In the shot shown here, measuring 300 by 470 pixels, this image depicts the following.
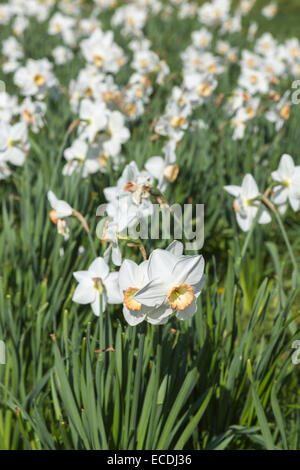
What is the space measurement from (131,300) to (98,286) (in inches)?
11.1

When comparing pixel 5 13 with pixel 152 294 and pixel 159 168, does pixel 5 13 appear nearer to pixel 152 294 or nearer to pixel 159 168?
pixel 159 168

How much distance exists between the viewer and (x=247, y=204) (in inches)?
66.2

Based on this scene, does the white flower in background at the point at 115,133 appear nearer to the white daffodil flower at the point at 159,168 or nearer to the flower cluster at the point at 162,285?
the white daffodil flower at the point at 159,168

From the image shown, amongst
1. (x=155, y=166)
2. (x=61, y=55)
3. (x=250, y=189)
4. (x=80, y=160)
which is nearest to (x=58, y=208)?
(x=155, y=166)

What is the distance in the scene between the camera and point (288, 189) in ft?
5.52

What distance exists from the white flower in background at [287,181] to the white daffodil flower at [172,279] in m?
0.76

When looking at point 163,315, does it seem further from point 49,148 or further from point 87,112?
point 49,148

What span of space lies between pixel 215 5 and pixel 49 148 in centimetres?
464

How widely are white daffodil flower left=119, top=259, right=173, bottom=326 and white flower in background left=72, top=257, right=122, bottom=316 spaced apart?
198 millimetres

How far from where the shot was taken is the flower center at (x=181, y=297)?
101 centimetres

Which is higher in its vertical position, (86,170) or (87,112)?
(87,112)
